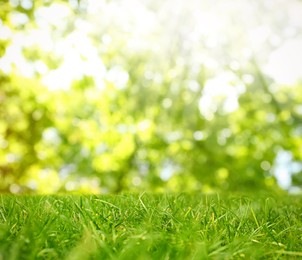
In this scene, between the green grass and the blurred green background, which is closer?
the green grass

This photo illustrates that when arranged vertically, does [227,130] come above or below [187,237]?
below

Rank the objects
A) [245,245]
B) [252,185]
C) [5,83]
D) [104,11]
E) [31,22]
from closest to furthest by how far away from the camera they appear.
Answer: [245,245], [31,22], [5,83], [104,11], [252,185]

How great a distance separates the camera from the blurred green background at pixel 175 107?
978 centimetres

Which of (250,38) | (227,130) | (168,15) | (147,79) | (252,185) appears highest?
(168,15)

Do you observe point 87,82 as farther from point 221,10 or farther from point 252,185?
point 252,185

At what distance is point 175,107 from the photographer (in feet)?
33.4

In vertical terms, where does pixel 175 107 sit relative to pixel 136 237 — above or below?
below

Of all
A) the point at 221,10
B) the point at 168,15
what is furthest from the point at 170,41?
the point at 221,10

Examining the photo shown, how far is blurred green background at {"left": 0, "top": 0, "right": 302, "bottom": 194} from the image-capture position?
32.1ft

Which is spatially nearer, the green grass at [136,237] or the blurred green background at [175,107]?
the green grass at [136,237]

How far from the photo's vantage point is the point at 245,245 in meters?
1.37

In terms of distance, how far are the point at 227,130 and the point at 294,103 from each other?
1938 mm

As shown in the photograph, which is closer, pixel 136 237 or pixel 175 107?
pixel 136 237

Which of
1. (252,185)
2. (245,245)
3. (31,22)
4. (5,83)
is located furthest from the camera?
(252,185)
